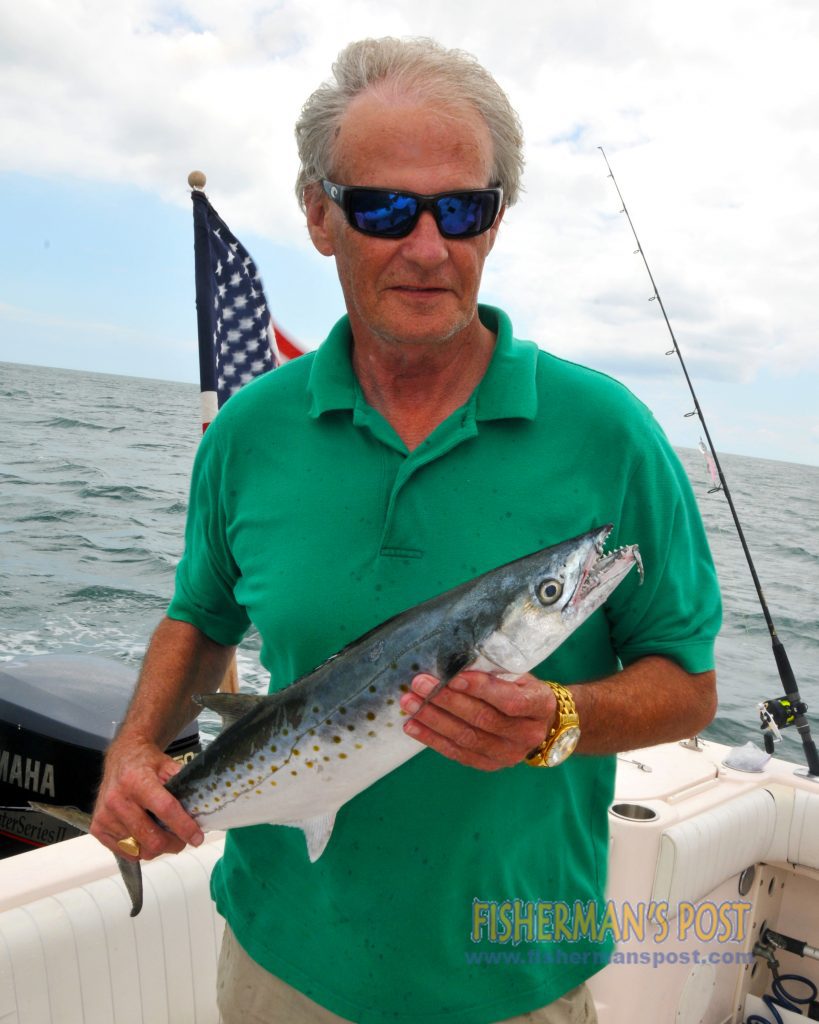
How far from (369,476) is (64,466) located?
2333 cm

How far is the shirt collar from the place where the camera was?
1.90 meters

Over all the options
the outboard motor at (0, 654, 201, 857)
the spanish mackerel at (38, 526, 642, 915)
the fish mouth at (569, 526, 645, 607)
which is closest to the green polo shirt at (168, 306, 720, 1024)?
the spanish mackerel at (38, 526, 642, 915)

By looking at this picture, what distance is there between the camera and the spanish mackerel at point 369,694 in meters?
1.60

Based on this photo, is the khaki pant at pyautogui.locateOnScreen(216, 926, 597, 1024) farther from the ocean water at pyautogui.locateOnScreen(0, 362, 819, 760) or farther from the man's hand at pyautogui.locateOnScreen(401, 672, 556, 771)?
the ocean water at pyautogui.locateOnScreen(0, 362, 819, 760)

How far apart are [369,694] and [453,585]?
292 millimetres

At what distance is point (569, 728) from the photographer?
1.60 m

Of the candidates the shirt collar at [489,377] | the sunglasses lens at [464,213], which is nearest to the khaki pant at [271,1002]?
the shirt collar at [489,377]

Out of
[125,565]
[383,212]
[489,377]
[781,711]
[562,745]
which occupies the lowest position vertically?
[125,565]

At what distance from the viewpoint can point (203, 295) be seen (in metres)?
5.64

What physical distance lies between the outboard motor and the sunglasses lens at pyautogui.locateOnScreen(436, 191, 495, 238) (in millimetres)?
3091

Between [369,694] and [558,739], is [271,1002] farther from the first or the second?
[558,739]

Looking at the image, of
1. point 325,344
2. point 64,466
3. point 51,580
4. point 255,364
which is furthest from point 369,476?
point 64,466

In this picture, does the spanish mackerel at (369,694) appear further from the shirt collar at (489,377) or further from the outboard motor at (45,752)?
the outboard motor at (45,752)

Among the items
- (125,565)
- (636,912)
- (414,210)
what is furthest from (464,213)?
(125,565)
